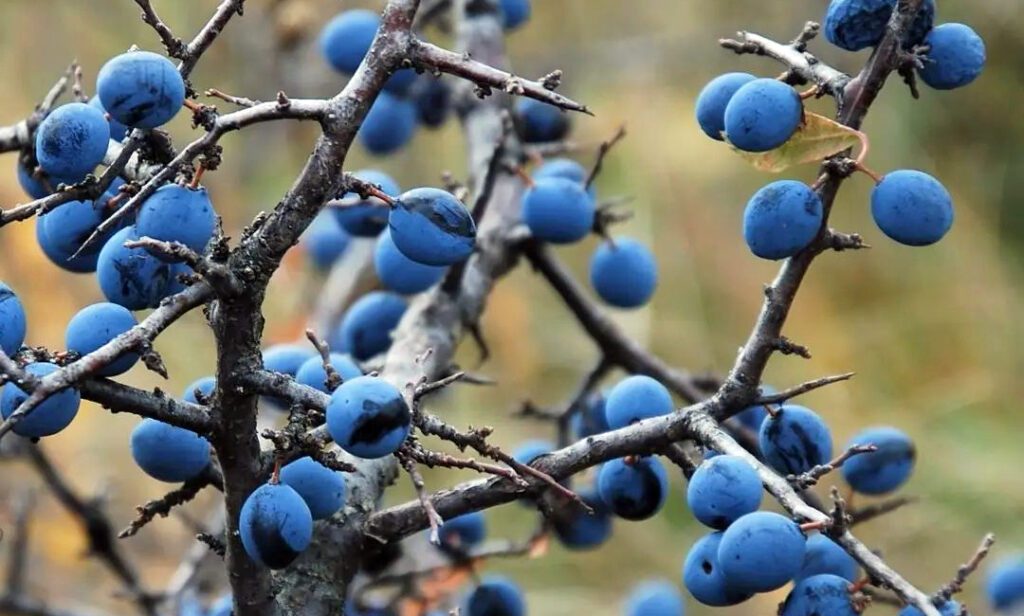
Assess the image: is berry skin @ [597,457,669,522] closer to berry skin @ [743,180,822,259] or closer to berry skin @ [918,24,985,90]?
berry skin @ [743,180,822,259]

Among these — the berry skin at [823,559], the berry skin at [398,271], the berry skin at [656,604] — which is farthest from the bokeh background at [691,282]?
the berry skin at [823,559]

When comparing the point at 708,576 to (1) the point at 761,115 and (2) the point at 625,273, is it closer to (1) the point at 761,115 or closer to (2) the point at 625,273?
(1) the point at 761,115

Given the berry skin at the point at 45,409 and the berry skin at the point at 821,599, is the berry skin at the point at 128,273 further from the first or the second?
the berry skin at the point at 821,599

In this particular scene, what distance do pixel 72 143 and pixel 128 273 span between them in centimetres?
14

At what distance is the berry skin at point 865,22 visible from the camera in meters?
1.40

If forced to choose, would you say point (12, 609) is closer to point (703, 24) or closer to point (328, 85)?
point (328, 85)

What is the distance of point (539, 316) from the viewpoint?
495cm

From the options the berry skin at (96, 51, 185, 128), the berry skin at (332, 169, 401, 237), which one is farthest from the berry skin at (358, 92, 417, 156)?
the berry skin at (96, 51, 185, 128)

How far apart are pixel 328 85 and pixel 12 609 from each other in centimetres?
264

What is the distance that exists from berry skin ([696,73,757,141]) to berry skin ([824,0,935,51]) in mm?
110

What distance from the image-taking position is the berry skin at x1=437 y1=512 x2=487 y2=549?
6.99ft

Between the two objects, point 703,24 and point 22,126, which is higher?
A: point 703,24

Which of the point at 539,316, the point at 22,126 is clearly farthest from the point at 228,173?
the point at 22,126

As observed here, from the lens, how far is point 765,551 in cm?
125
